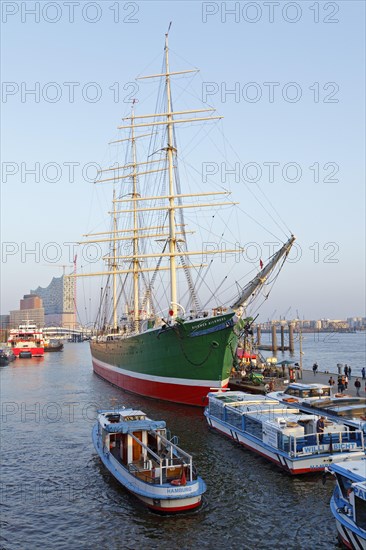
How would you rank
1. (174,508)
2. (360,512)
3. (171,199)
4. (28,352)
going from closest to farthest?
1. (360,512)
2. (174,508)
3. (171,199)
4. (28,352)

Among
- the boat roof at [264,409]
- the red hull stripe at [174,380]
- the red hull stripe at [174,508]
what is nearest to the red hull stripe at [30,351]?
the red hull stripe at [174,380]

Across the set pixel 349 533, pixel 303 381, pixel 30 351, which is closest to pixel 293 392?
pixel 303 381

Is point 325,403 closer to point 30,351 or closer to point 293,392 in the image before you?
point 293,392

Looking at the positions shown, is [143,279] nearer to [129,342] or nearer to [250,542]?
[129,342]

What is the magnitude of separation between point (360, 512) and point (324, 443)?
8.04m

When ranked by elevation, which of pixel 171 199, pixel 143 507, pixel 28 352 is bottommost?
pixel 28 352

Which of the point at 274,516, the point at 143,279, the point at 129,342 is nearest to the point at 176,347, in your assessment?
the point at 129,342

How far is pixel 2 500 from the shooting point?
62.6ft

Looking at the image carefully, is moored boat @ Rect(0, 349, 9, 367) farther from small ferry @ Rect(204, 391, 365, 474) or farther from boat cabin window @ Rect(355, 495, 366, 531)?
boat cabin window @ Rect(355, 495, 366, 531)

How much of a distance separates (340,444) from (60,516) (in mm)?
10866

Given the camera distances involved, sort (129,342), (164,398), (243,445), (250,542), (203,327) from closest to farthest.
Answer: (250,542), (243,445), (203,327), (164,398), (129,342)

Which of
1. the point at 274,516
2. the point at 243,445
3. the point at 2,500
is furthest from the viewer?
the point at 243,445

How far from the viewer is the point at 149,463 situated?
741 inches

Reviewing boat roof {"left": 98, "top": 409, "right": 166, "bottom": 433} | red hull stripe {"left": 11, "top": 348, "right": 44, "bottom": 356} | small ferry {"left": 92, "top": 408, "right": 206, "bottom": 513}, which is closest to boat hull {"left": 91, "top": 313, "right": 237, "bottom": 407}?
boat roof {"left": 98, "top": 409, "right": 166, "bottom": 433}
